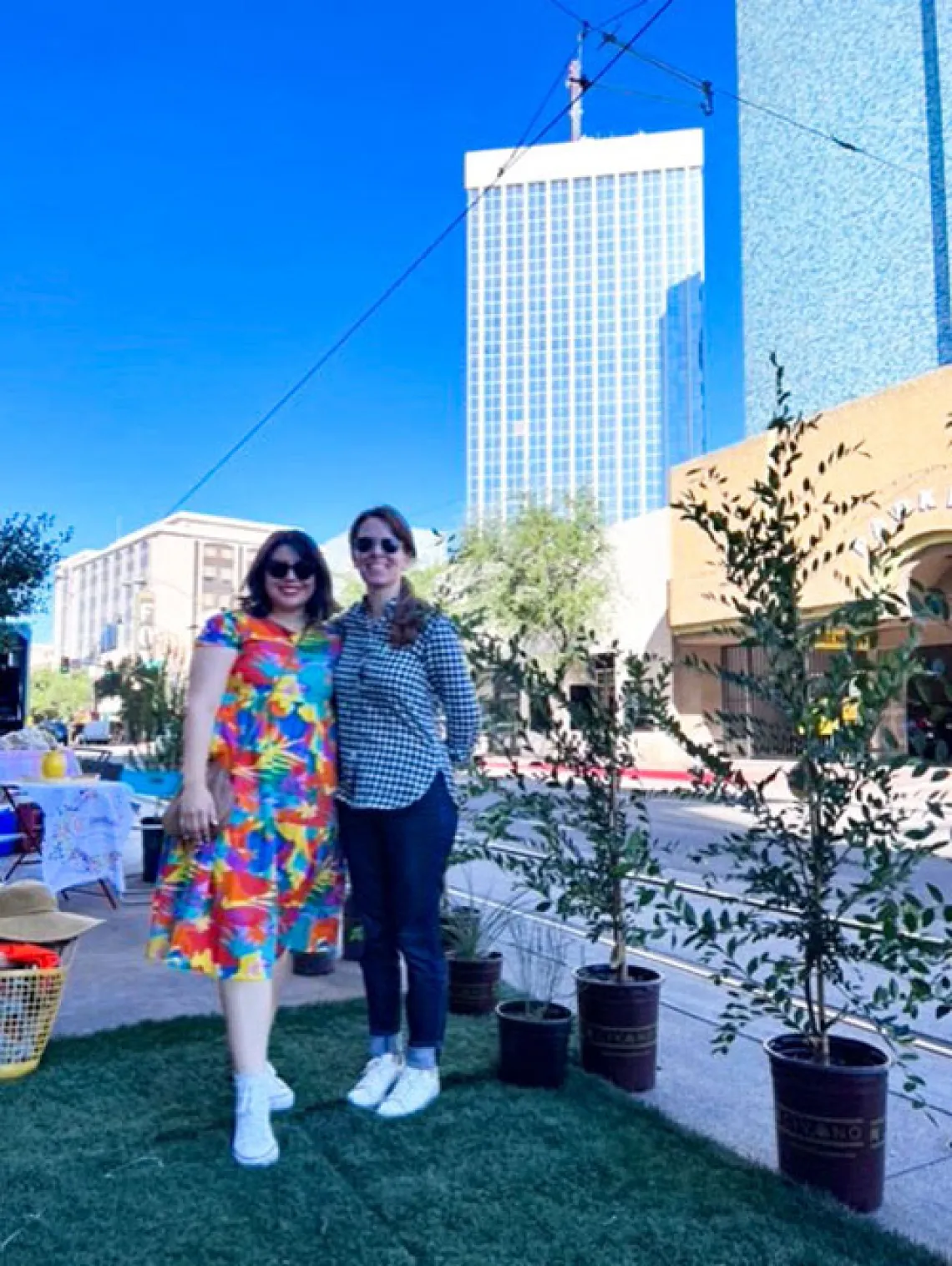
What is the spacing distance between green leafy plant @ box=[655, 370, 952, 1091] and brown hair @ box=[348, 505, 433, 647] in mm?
769

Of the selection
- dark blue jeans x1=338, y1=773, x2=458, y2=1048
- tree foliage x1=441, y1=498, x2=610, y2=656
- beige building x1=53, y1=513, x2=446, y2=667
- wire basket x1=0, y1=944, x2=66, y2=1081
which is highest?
beige building x1=53, y1=513, x2=446, y2=667

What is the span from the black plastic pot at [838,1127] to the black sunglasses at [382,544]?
63.5 inches

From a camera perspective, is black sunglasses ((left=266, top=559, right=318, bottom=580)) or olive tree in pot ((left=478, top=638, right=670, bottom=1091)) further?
olive tree in pot ((left=478, top=638, right=670, bottom=1091))

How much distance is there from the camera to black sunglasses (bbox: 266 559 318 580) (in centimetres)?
252

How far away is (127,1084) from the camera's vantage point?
9.11ft

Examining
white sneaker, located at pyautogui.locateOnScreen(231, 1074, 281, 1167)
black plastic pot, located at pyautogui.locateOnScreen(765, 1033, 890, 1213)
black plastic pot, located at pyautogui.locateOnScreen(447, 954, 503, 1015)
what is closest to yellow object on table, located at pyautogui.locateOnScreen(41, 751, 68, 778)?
black plastic pot, located at pyautogui.locateOnScreen(447, 954, 503, 1015)

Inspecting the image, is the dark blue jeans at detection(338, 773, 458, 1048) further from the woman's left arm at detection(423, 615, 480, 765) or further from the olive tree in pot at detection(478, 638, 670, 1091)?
the olive tree in pot at detection(478, 638, 670, 1091)

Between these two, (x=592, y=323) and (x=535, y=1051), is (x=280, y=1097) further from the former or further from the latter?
(x=592, y=323)

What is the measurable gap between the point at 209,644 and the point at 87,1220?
50.8 inches

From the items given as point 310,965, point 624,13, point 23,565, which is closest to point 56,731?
point 23,565

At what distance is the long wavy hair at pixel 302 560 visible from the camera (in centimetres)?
255

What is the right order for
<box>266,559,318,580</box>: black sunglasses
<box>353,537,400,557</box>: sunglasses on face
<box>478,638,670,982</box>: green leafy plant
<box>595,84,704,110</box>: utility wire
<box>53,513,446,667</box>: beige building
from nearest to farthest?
1. <box>266,559,318,580</box>: black sunglasses
2. <box>353,537,400,557</box>: sunglasses on face
3. <box>478,638,670,982</box>: green leafy plant
4. <box>595,84,704,110</box>: utility wire
5. <box>53,513,446,667</box>: beige building

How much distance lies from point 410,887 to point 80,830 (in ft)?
11.3

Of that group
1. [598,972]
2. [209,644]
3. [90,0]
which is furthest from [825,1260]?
[90,0]
